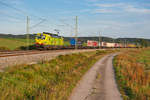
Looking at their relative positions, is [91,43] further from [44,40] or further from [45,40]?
[44,40]

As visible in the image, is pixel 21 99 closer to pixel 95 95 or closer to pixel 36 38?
pixel 95 95

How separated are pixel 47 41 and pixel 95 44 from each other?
151 feet

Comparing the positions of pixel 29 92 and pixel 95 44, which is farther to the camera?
pixel 95 44

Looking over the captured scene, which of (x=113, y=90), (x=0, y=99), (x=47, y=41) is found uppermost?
(x=47, y=41)

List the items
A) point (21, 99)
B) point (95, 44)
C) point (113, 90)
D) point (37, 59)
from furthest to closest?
point (95, 44) < point (37, 59) < point (113, 90) < point (21, 99)

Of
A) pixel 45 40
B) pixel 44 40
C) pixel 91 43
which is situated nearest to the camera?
pixel 44 40

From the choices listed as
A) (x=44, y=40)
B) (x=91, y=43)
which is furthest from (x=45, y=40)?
(x=91, y=43)

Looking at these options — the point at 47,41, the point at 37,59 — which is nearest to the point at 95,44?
the point at 47,41

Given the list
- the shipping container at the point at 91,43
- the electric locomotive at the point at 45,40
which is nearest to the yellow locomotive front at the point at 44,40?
the electric locomotive at the point at 45,40

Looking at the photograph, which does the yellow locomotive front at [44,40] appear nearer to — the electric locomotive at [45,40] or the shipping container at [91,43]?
the electric locomotive at [45,40]

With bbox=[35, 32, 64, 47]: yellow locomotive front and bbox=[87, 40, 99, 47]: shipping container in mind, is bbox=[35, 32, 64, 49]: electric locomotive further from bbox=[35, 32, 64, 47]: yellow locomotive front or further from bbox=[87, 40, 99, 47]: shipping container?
bbox=[87, 40, 99, 47]: shipping container

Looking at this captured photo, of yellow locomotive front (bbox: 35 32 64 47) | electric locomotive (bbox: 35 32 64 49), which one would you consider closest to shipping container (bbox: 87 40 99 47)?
electric locomotive (bbox: 35 32 64 49)

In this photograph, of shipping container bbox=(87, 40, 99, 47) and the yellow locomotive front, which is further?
shipping container bbox=(87, 40, 99, 47)

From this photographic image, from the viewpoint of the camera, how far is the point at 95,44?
266 feet
